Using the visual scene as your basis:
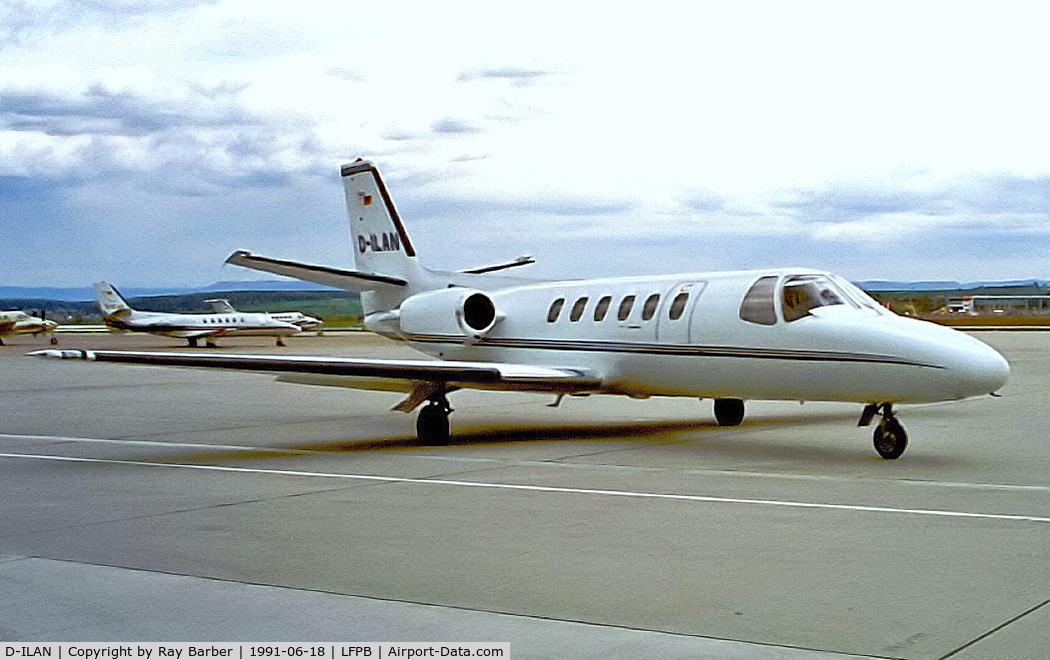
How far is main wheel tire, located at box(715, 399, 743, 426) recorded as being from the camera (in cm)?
1725

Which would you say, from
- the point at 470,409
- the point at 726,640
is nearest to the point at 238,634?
the point at 726,640

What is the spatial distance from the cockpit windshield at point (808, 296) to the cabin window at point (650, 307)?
1930 millimetres

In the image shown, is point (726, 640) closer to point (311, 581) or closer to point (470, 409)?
point (311, 581)

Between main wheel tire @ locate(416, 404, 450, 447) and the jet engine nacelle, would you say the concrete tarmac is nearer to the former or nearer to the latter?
main wheel tire @ locate(416, 404, 450, 447)

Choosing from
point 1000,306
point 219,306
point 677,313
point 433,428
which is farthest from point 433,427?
point 1000,306

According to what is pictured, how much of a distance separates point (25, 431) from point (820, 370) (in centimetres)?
1055

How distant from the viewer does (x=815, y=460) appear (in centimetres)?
1309

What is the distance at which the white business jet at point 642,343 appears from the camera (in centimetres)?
1271

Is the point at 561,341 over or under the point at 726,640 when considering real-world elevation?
over

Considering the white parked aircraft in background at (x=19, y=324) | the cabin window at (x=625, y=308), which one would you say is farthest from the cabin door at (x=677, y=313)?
the white parked aircraft in background at (x=19, y=324)

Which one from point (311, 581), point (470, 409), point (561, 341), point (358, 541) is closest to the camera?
point (311, 581)

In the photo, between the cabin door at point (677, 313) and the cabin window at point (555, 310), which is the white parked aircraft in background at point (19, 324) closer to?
the cabin window at point (555, 310)

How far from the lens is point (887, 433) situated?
1295 cm

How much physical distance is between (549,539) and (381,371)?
646 centimetres
